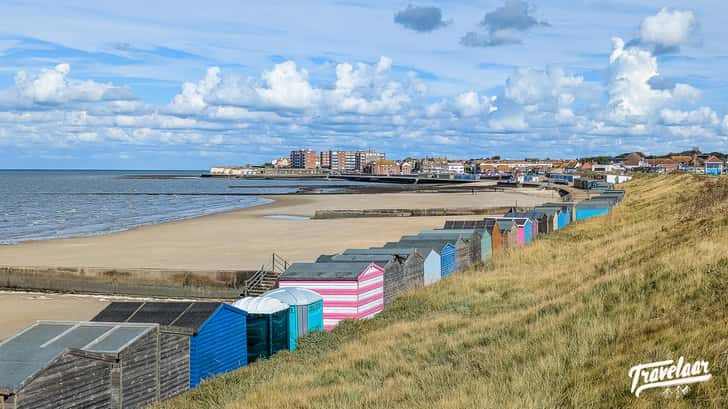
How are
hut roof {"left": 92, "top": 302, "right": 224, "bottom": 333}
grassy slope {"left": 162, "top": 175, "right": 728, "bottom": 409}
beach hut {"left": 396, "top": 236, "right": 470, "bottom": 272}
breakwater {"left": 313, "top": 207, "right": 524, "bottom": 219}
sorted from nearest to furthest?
grassy slope {"left": 162, "top": 175, "right": 728, "bottom": 409}
hut roof {"left": 92, "top": 302, "right": 224, "bottom": 333}
beach hut {"left": 396, "top": 236, "right": 470, "bottom": 272}
breakwater {"left": 313, "top": 207, "right": 524, "bottom": 219}

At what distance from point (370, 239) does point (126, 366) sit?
35222mm

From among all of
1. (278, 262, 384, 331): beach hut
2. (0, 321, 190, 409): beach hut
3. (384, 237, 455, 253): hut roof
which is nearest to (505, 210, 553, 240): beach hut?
(384, 237, 455, 253): hut roof

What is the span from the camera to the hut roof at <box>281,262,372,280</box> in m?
18.8

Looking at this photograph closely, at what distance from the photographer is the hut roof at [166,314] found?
1328cm

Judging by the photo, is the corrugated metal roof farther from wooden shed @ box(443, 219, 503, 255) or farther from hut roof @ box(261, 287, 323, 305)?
Result: wooden shed @ box(443, 219, 503, 255)

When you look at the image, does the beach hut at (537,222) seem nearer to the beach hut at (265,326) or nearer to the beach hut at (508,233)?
the beach hut at (508,233)

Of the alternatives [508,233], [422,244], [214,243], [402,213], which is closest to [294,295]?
[422,244]

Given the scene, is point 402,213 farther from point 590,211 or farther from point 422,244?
point 422,244

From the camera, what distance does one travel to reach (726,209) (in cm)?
2680

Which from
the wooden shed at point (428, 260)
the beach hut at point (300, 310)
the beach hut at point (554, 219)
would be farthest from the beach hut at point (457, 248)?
the beach hut at point (554, 219)

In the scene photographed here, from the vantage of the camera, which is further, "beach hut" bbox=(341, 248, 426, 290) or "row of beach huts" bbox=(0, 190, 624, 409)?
"beach hut" bbox=(341, 248, 426, 290)

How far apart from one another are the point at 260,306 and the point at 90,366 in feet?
17.4

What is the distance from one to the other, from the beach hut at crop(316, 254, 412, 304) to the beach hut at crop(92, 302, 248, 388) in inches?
260

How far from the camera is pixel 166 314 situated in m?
13.6
